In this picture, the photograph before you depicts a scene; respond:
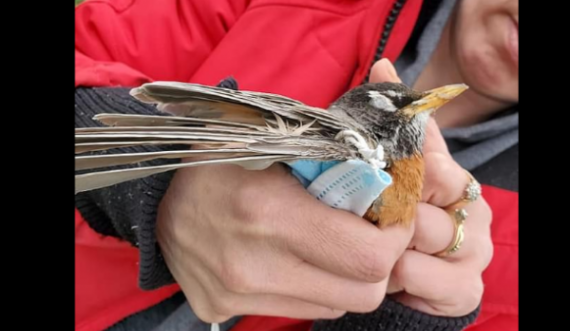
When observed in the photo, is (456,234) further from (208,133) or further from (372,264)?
(208,133)

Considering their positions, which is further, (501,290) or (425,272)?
(501,290)

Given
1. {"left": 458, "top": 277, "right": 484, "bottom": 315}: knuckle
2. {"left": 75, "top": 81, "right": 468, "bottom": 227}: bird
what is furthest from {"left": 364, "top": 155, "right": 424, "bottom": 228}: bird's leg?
{"left": 458, "top": 277, "right": 484, "bottom": 315}: knuckle

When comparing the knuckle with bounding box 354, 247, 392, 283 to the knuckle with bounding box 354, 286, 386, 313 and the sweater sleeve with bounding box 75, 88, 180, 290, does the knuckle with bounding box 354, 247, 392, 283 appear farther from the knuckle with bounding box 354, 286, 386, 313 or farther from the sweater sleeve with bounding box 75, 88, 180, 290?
the sweater sleeve with bounding box 75, 88, 180, 290

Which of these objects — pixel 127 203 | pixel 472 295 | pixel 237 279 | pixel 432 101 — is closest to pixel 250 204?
pixel 237 279

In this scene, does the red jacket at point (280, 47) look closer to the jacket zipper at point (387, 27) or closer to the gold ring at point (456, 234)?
the jacket zipper at point (387, 27)

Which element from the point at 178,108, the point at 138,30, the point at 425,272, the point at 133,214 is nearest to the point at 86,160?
the point at 178,108

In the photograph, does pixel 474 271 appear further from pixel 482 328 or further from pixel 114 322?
pixel 114 322
